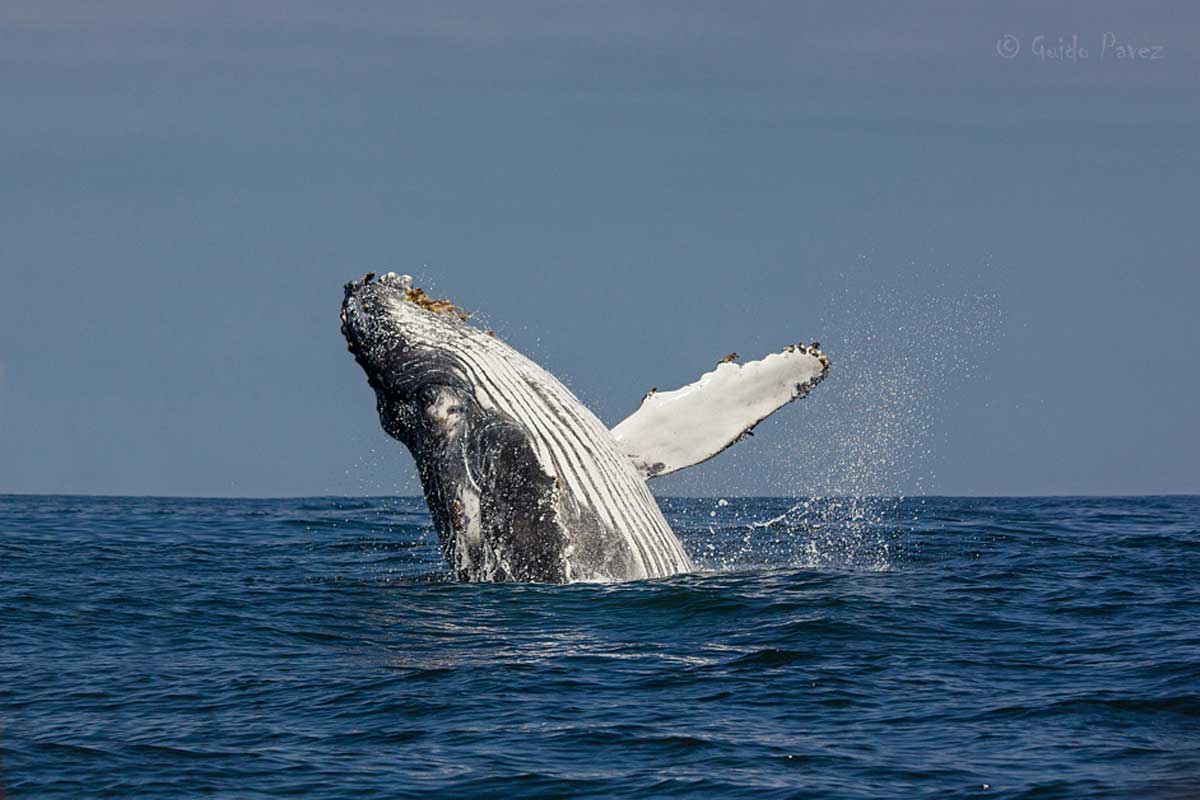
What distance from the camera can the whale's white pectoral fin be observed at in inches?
585

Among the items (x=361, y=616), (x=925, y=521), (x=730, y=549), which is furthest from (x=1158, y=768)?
(x=925, y=521)

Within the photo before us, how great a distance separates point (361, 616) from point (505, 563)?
4.76 ft

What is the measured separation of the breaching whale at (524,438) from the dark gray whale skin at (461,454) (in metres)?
0.01

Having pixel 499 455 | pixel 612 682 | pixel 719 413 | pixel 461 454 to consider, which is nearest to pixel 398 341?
pixel 461 454

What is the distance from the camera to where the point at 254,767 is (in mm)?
9414

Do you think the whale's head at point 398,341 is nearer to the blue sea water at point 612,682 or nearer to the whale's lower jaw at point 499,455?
the whale's lower jaw at point 499,455

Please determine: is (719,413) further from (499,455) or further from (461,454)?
(461,454)

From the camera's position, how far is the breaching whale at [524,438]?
1369 cm

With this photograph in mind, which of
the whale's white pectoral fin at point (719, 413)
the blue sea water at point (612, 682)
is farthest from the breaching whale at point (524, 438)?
the blue sea water at point (612, 682)

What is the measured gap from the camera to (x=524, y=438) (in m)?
13.7

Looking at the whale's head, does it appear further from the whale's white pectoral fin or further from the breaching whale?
the whale's white pectoral fin

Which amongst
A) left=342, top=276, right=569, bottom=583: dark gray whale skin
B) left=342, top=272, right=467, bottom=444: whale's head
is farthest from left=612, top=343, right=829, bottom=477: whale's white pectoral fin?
left=342, top=272, right=467, bottom=444: whale's head

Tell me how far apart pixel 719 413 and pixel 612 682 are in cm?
437

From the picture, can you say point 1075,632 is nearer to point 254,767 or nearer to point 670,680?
point 670,680
